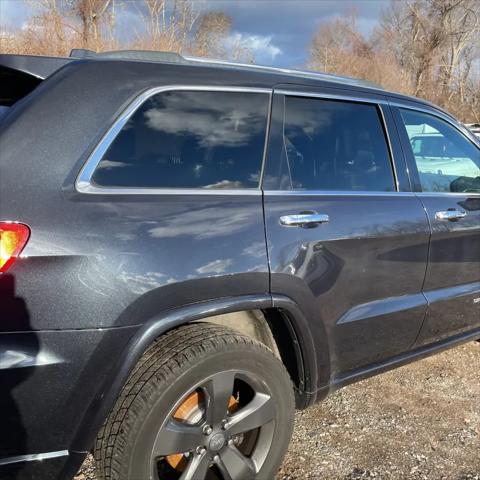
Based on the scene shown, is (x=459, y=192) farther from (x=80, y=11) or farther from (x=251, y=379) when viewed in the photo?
(x=80, y=11)

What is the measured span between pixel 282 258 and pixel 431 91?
32201mm

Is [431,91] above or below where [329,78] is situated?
above

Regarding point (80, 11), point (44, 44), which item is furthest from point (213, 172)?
point (80, 11)

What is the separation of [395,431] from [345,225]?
136 cm

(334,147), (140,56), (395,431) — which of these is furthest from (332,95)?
(395,431)

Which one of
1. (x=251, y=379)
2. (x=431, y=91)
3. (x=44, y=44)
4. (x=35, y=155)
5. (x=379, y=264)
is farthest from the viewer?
(x=431, y=91)

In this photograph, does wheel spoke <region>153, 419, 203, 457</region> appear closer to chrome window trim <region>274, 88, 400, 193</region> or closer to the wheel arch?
the wheel arch

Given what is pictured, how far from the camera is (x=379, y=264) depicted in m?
2.67

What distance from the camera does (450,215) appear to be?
312cm

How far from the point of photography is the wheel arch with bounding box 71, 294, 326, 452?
1.86 metres

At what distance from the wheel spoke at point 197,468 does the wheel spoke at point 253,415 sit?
0.49ft

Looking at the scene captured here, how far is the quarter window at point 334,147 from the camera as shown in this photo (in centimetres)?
251

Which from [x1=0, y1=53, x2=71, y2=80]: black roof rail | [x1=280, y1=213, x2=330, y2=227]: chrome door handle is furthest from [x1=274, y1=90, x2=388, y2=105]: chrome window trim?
[x1=0, y1=53, x2=71, y2=80]: black roof rail

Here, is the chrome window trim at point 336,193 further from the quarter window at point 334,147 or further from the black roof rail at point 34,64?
the black roof rail at point 34,64
